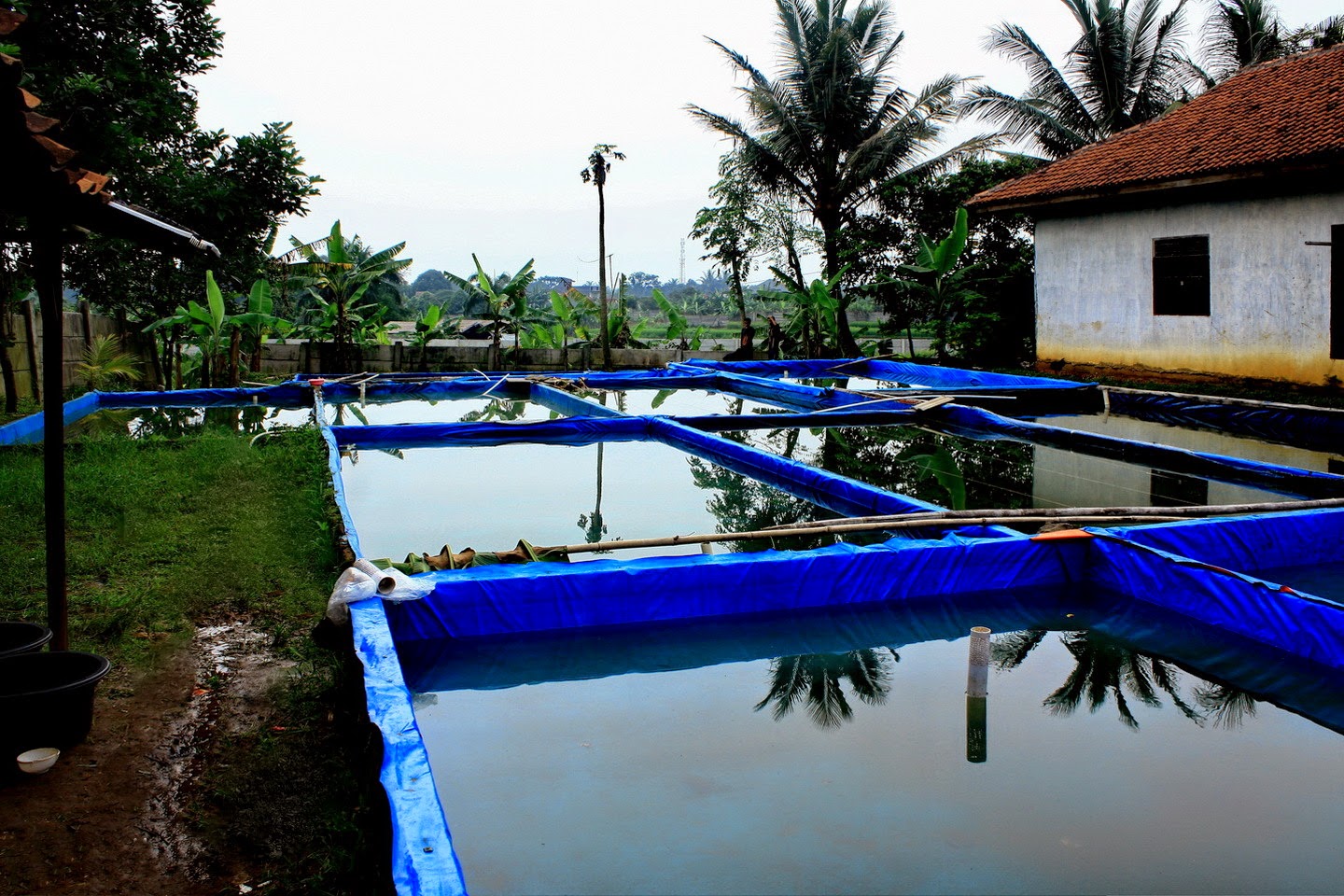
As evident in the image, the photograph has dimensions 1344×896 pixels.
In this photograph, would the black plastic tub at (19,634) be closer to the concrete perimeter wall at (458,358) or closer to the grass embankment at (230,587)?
the grass embankment at (230,587)

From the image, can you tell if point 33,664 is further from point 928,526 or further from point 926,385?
point 926,385

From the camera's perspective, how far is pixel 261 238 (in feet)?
38.3

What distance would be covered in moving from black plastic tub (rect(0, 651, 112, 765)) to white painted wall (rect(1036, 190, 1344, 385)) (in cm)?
975

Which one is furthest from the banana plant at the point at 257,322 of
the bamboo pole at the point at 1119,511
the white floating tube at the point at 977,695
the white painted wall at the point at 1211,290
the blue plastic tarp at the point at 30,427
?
the white floating tube at the point at 977,695

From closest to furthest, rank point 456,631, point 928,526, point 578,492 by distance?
1. point 456,631
2. point 928,526
3. point 578,492

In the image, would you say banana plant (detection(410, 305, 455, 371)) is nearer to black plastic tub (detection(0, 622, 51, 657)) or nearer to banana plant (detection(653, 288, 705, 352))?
banana plant (detection(653, 288, 705, 352))

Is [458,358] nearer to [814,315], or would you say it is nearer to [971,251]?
[814,315]

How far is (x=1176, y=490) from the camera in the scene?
5.80 meters

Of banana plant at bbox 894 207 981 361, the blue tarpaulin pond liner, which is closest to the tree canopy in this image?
the blue tarpaulin pond liner

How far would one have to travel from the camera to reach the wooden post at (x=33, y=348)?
8.85m

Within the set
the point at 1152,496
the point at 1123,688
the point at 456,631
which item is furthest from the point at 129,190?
the point at 1123,688

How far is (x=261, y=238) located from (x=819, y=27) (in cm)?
971

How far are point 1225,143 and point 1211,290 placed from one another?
4.53 ft

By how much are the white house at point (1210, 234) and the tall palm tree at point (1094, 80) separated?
516 centimetres
